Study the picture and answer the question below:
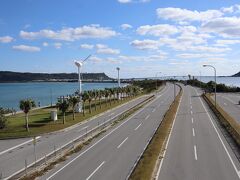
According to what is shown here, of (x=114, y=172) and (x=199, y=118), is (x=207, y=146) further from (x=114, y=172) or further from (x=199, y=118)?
(x=199, y=118)

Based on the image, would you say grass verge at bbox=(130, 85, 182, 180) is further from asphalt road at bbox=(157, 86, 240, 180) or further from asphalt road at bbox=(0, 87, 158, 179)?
asphalt road at bbox=(0, 87, 158, 179)

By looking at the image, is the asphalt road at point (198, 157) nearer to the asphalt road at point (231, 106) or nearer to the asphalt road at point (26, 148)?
the asphalt road at point (26, 148)

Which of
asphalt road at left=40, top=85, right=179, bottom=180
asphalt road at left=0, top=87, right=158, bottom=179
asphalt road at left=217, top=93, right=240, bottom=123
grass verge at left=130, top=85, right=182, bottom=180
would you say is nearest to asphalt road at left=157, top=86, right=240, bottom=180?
grass verge at left=130, top=85, right=182, bottom=180

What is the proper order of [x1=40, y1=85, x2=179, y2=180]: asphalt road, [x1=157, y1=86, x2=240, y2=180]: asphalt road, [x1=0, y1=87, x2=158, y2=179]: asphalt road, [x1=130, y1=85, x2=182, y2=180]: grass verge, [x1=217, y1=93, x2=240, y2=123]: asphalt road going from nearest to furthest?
[x1=130, y1=85, x2=182, y2=180]: grass verge < [x1=157, y1=86, x2=240, y2=180]: asphalt road < [x1=40, y1=85, x2=179, y2=180]: asphalt road < [x1=0, y1=87, x2=158, y2=179]: asphalt road < [x1=217, y1=93, x2=240, y2=123]: asphalt road

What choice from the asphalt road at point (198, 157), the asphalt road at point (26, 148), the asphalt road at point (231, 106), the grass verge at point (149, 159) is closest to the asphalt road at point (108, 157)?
the grass verge at point (149, 159)

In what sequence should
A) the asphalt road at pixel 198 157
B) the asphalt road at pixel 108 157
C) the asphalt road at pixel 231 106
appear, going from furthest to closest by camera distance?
1. the asphalt road at pixel 231 106
2. the asphalt road at pixel 108 157
3. the asphalt road at pixel 198 157

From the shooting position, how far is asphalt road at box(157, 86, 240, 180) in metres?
26.6

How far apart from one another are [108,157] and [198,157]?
7.46 m

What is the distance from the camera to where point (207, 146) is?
123 feet

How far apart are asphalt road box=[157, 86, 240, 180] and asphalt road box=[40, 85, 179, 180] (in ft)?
9.34

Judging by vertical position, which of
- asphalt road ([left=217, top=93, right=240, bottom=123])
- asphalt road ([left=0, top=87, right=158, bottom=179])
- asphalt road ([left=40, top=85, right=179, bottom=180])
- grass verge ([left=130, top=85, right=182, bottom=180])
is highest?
asphalt road ([left=217, top=93, right=240, bottom=123])

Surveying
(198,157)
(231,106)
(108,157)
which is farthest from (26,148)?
(231,106)

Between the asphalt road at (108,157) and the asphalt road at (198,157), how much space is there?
2.85 meters

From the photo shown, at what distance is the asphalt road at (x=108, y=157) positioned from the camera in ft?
90.6
